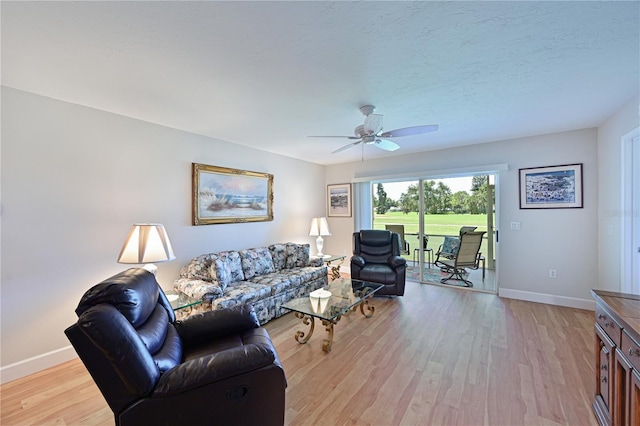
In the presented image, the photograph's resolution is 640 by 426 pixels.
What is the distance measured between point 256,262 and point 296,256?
0.73 m

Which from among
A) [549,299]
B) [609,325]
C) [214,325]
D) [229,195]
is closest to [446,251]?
[549,299]

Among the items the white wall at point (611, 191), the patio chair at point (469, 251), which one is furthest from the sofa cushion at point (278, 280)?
the white wall at point (611, 191)

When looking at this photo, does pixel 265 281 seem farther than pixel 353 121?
Yes

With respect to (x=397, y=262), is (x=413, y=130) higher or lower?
higher

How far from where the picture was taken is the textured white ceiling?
4.60 ft

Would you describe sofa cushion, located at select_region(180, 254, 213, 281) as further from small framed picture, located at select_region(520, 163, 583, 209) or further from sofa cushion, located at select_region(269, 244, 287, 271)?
small framed picture, located at select_region(520, 163, 583, 209)

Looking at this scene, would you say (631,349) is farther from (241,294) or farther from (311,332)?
(241,294)

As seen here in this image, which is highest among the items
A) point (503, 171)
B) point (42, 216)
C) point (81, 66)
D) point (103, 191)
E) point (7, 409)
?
point (81, 66)

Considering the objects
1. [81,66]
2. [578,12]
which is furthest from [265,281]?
[578,12]

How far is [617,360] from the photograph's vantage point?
54.4 inches

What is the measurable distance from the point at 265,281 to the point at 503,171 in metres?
3.90

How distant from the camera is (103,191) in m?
2.67

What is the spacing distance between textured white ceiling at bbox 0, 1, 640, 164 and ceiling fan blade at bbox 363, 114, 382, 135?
0.17 m

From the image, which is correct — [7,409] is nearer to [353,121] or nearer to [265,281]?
[265,281]
